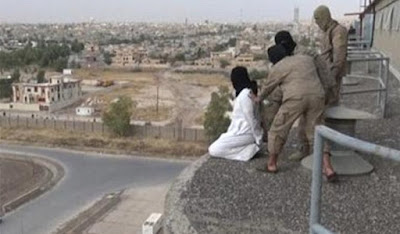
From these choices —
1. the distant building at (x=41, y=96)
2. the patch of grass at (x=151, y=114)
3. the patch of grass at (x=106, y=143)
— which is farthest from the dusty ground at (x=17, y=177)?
the distant building at (x=41, y=96)

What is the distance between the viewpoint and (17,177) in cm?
2180

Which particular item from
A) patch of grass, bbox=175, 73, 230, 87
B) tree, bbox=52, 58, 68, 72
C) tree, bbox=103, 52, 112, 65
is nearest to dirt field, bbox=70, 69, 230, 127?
patch of grass, bbox=175, 73, 230, 87

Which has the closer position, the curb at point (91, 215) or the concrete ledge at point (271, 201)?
the concrete ledge at point (271, 201)

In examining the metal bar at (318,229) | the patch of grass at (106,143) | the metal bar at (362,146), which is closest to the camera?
the metal bar at (362,146)

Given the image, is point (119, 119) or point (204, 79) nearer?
point (119, 119)

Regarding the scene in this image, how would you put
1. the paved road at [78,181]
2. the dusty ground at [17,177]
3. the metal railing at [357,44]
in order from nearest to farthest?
the metal railing at [357,44], the paved road at [78,181], the dusty ground at [17,177]

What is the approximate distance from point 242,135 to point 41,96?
1381 inches

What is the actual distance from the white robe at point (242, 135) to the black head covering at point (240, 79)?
0.05 meters

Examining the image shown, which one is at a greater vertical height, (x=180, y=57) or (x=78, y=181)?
(x=180, y=57)

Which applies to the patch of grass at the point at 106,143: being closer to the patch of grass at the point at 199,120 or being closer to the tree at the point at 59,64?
the patch of grass at the point at 199,120

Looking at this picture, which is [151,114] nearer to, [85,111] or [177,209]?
[85,111]

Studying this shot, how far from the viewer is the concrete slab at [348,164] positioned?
12.0 ft

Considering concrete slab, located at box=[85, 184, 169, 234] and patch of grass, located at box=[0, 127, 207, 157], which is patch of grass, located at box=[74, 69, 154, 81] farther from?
concrete slab, located at box=[85, 184, 169, 234]

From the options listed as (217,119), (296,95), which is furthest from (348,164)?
(217,119)
